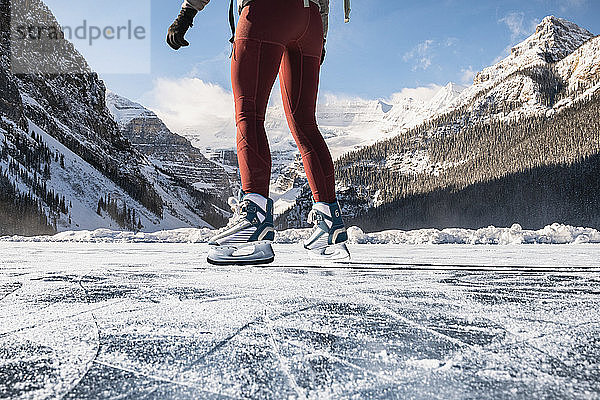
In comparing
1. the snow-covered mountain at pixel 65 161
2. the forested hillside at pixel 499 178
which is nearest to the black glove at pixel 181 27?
the snow-covered mountain at pixel 65 161

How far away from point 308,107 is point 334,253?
739 mm

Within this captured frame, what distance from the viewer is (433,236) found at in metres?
4.48

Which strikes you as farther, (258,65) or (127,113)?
(127,113)

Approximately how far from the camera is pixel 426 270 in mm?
1685

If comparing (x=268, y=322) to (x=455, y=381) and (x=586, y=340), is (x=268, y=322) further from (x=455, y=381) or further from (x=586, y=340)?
(x=586, y=340)

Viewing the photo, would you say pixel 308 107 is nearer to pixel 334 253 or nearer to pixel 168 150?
pixel 334 253

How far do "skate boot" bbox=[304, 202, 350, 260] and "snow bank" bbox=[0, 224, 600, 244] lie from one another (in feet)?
7.74

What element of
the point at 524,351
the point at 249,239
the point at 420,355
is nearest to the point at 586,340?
the point at 524,351

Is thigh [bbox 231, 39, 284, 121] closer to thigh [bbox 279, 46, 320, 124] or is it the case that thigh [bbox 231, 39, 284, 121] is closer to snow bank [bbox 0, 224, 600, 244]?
thigh [bbox 279, 46, 320, 124]

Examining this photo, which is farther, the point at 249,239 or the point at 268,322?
the point at 249,239

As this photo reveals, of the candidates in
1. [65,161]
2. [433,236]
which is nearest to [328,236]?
[433,236]

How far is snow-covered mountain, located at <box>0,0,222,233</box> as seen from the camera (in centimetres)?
4741

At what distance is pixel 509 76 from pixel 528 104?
2144 centimetres

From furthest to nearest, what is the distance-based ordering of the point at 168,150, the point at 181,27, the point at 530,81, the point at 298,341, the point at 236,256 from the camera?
the point at 168,150
the point at 530,81
the point at 181,27
the point at 236,256
the point at 298,341
